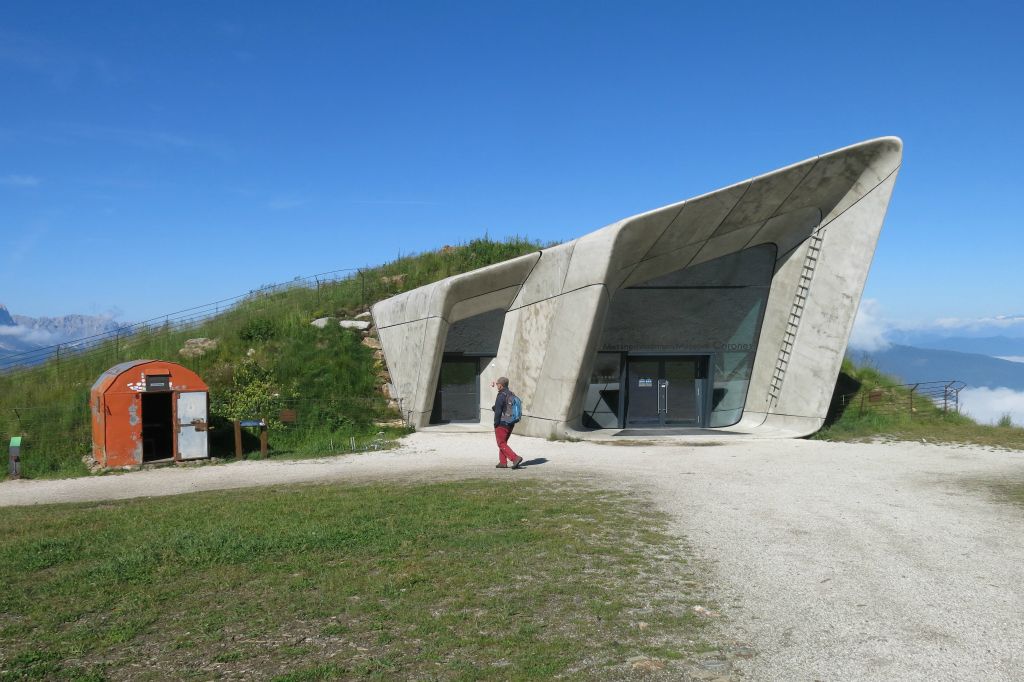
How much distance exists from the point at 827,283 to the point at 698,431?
5.19 m

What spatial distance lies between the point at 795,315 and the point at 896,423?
4.23 meters

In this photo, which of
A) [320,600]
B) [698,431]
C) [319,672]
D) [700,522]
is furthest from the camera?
[698,431]

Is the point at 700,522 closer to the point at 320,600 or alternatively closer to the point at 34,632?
the point at 320,600

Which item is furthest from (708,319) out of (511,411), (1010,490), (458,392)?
(1010,490)

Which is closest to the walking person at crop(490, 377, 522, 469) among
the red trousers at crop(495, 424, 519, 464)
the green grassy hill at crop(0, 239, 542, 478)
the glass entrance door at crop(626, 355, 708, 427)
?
the red trousers at crop(495, 424, 519, 464)

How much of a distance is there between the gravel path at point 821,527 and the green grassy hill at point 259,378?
2245 mm

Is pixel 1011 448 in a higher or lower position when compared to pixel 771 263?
lower

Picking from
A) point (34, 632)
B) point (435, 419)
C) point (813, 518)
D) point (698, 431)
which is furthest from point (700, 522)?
point (435, 419)

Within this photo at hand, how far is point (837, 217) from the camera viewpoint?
1903 cm

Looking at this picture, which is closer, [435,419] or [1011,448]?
[1011,448]

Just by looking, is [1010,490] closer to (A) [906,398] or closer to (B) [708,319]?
(B) [708,319]

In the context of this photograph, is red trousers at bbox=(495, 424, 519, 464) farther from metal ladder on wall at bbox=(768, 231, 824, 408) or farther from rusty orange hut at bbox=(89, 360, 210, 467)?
metal ladder on wall at bbox=(768, 231, 824, 408)

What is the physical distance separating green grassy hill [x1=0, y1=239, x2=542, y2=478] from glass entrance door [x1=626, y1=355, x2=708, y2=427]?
7082mm

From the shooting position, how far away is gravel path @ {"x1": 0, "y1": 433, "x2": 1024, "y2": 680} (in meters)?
5.43
